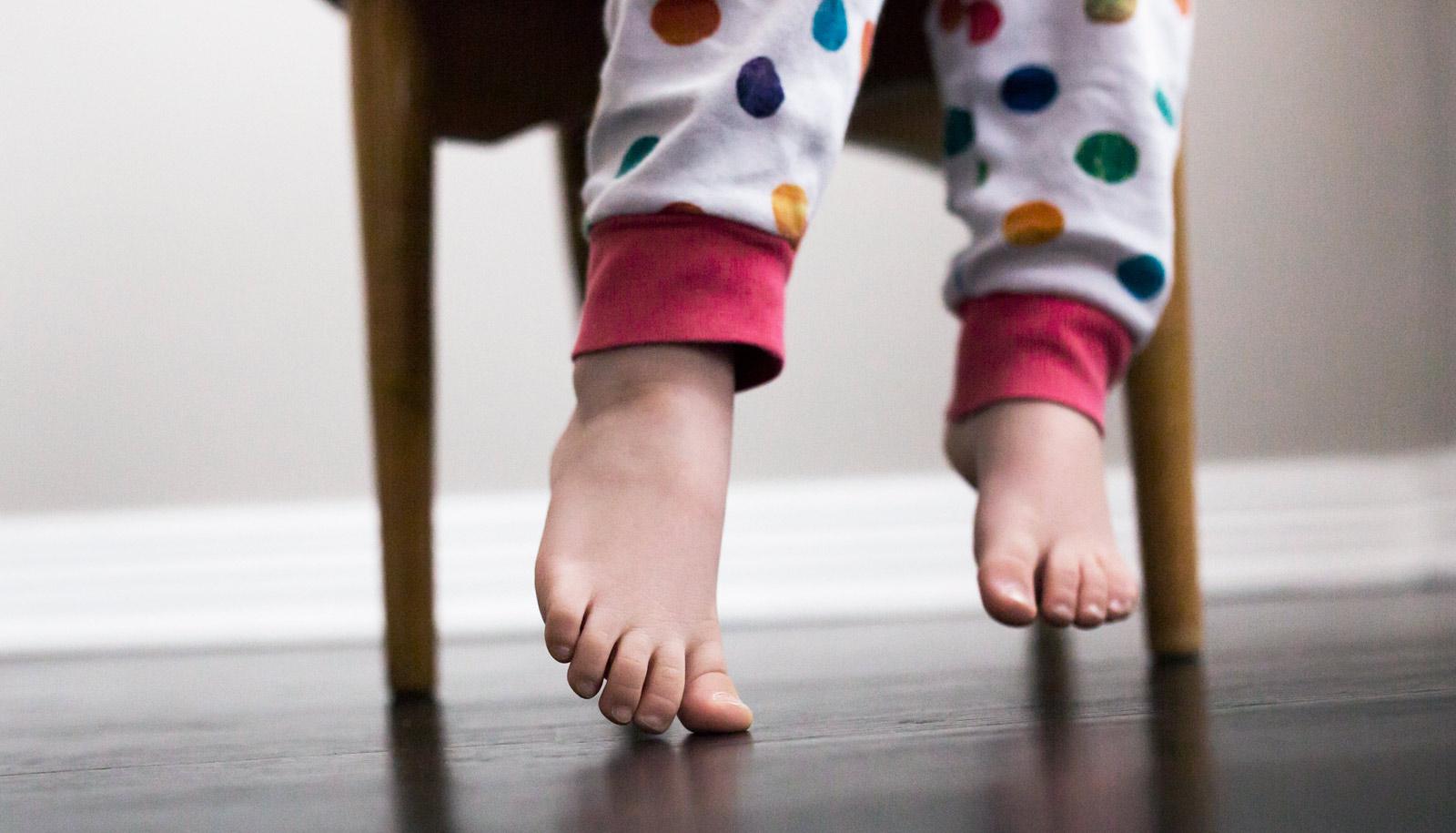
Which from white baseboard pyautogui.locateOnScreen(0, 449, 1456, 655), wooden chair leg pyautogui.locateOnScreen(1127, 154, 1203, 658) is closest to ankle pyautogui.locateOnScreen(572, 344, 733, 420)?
wooden chair leg pyautogui.locateOnScreen(1127, 154, 1203, 658)

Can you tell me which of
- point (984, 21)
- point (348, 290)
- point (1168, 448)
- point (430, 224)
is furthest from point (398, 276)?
point (348, 290)

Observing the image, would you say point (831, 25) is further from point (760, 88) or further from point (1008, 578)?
point (1008, 578)

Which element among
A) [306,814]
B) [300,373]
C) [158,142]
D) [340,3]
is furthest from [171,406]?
[306,814]

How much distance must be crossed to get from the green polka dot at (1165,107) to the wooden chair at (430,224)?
0.50ft

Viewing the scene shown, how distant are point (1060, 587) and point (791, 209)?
187 mm

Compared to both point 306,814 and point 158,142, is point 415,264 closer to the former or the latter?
point 306,814

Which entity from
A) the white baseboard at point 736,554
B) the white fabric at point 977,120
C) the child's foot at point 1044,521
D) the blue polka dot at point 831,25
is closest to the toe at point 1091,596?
the child's foot at point 1044,521

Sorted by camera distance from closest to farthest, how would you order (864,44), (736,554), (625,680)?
(625,680)
(864,44)
(736,554)

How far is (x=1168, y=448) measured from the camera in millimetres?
744

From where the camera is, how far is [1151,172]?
0.58 meters

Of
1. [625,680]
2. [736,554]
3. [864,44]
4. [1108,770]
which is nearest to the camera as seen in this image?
[1108,770]

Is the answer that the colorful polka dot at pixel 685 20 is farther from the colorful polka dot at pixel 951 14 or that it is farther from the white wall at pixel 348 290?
the white wall at pixel 348 290

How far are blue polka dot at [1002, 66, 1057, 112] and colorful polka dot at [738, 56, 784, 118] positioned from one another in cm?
17

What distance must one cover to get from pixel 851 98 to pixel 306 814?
13.4 inches
